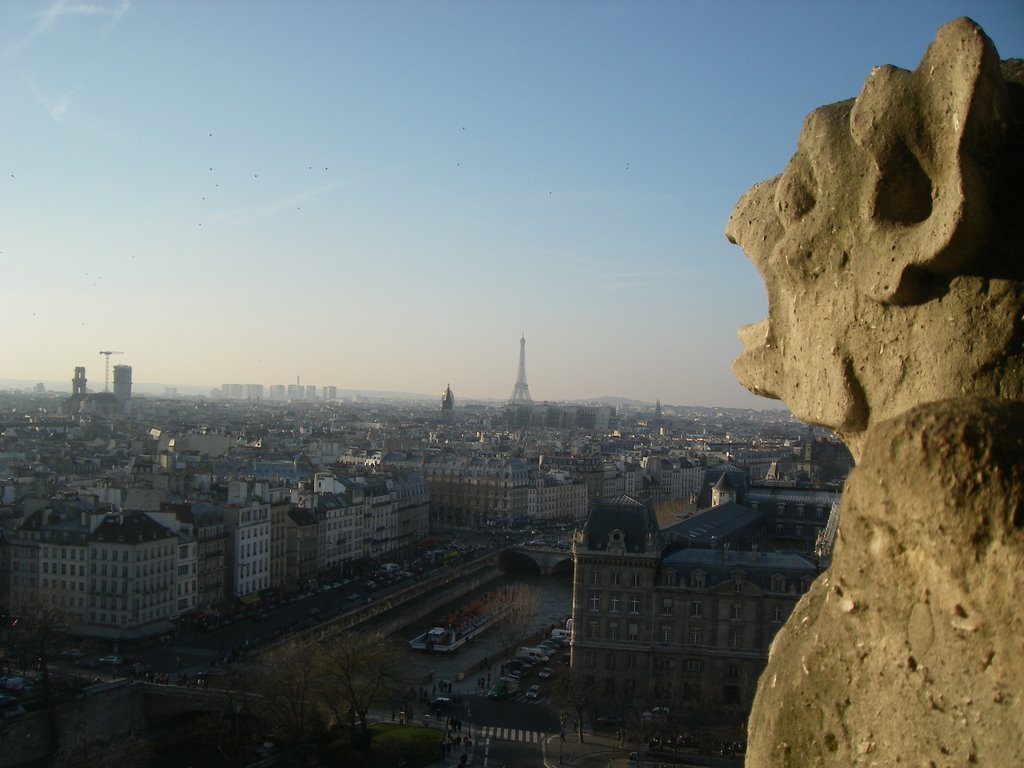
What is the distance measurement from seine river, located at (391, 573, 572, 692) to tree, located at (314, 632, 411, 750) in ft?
20.1

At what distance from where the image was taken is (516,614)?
41969 millimetres

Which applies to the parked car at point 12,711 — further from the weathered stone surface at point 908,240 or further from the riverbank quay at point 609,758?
the weathered stone surface at point 908,240

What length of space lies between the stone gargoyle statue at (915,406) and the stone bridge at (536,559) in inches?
2107

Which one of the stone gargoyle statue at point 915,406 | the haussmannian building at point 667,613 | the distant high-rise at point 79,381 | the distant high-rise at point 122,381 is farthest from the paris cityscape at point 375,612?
the distant high-rise at point 122,381

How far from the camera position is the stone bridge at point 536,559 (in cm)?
5653

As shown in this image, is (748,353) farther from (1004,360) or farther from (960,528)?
(960,528)

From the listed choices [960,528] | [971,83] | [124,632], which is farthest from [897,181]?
[124,632]

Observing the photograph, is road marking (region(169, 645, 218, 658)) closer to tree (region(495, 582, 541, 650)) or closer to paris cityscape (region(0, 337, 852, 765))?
paris cityscape (region(0, 337, 852, 765))

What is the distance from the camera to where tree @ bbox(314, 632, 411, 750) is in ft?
87.6

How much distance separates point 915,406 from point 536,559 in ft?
184

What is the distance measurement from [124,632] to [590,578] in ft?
52.7

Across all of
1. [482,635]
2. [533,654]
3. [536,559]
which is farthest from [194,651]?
[536,559]

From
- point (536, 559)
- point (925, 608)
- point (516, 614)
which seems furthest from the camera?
point (536, 559)

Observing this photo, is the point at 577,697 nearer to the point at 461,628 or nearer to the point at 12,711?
the point at 461,628
